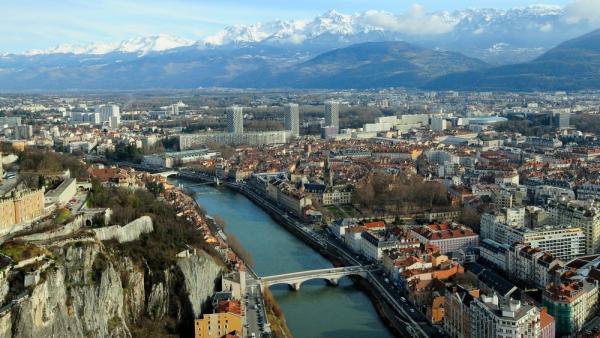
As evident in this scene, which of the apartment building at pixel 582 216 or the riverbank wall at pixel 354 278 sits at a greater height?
the apartment building at pixel 582 216

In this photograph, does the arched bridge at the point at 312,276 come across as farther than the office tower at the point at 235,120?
No

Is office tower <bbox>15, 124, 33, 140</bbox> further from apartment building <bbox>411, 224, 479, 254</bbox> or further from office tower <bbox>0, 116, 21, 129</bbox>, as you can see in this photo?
apartment building <bbox>411, 224, 479, 254</bbox>

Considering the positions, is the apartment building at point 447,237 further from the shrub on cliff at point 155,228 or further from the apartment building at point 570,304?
the shrub on cliff at point 155,228

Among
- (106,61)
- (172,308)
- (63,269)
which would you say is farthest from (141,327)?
(106,61)

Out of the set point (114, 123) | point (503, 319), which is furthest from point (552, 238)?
point (114, 123)

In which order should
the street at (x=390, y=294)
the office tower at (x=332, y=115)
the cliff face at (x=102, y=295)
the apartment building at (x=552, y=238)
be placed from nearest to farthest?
1. the cliff face at (x=102, y=295)
2. the street at (x=390, y=294)
3. the apartment building at (x=552, y=238)
4. the office tower at (x=332, y=115)

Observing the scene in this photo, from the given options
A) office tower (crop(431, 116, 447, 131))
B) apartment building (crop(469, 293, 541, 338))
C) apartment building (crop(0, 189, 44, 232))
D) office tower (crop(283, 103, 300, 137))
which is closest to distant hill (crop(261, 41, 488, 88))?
office tower (crop(431, 116, 447, 131))

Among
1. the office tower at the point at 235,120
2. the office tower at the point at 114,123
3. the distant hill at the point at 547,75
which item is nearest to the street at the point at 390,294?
the office tower at the point at 235,120
